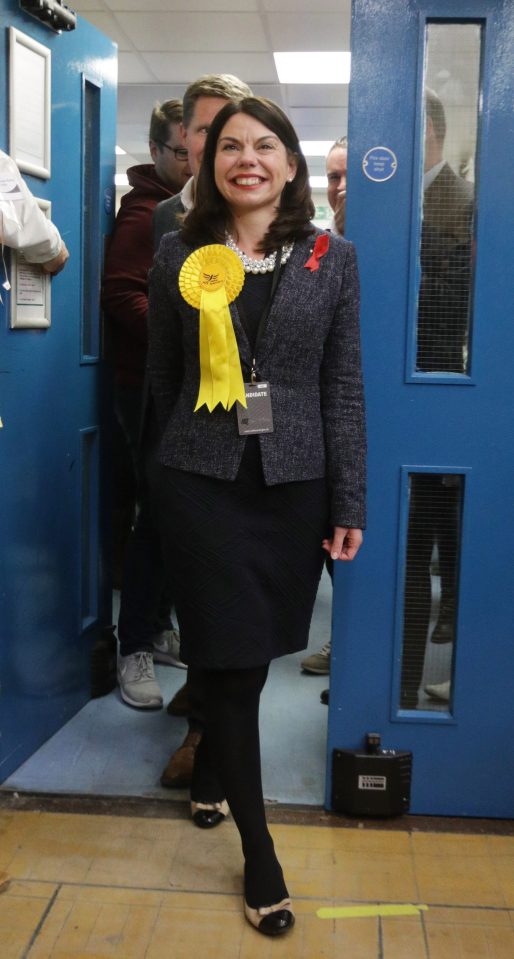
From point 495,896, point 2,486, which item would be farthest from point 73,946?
point 2,486

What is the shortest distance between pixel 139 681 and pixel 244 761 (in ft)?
3.22

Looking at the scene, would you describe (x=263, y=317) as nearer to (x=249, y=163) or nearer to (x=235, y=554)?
(x=249, y=163)

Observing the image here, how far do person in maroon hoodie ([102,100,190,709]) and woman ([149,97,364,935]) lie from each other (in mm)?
799

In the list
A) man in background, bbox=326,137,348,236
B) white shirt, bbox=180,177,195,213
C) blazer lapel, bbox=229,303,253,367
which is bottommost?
blazer lapel, bbox=229,303,253,367

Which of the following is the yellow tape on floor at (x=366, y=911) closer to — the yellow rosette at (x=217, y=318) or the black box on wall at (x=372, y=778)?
the black box on wall at (x=372, y=778)

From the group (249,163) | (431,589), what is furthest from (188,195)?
(431,589)

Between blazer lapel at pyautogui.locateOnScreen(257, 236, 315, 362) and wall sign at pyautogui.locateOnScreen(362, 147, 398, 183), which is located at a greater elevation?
wall sign at pyautogui.locateOnScreen(362, 147, 398, 183)

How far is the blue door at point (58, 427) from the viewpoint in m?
2.19

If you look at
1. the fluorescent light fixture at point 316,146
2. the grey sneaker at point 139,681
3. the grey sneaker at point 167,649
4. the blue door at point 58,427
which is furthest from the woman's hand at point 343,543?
the fluorescent light fixture at point 316,146

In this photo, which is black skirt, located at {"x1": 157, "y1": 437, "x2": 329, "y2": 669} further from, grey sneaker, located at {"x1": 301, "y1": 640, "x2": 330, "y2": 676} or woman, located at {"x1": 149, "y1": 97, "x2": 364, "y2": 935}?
grey sneaker, located at {"x1": 301, "y1": 640, "x2": 330, "y2": 676}

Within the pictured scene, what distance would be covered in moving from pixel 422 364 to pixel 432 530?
13.6 inches

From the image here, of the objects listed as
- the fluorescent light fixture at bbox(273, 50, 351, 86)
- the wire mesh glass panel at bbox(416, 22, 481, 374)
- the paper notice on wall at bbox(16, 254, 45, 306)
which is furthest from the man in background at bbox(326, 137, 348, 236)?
the fluorescent light fixture at bbox(273, 50, 351, 86)

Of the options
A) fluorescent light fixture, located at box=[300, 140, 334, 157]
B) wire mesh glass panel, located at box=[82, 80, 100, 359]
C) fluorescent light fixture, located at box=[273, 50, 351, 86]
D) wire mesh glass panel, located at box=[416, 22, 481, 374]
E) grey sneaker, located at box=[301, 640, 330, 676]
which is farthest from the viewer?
fluorescent light fixture, located at box=[300, 140, 334, 157]

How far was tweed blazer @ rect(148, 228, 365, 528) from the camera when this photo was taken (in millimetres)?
1717
